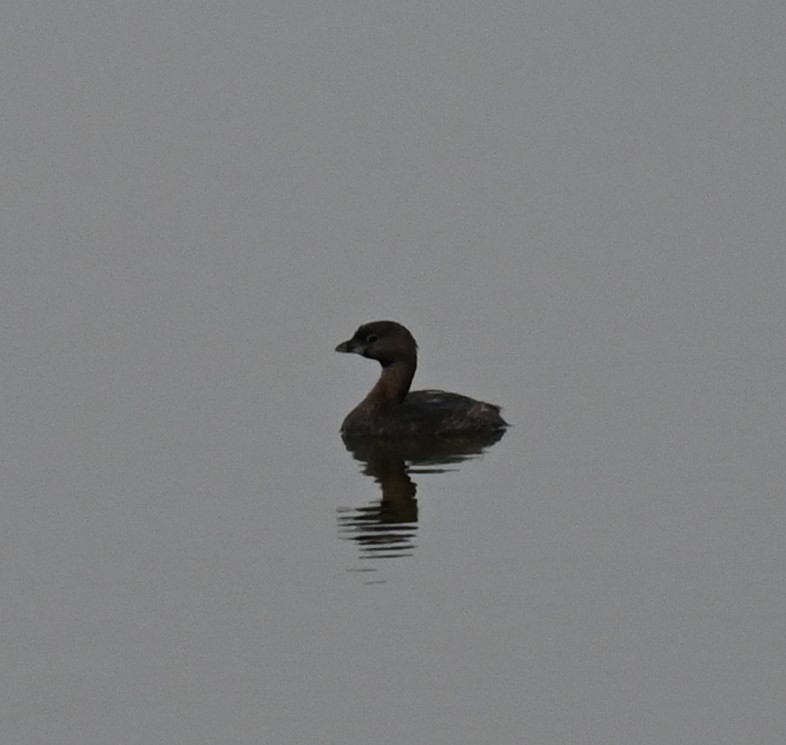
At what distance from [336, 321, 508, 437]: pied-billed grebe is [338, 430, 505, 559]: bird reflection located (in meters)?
0.16

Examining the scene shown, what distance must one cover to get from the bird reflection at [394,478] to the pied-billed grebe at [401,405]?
163 mm

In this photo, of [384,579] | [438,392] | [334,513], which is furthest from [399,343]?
[384,579]

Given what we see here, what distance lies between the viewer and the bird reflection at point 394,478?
16.2m

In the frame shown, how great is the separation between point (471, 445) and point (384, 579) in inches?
251

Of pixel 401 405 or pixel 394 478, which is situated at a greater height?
pixel 401 405

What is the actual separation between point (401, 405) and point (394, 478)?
2845mm

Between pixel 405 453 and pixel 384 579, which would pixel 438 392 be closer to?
pixel 405 453

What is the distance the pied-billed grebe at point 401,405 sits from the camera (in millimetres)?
21703

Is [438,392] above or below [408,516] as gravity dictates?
above

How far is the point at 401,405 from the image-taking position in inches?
871

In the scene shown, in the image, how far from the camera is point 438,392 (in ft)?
73.9

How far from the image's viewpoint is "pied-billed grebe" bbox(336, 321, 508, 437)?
71.2 feet

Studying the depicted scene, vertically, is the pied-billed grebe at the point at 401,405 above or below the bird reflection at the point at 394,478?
above

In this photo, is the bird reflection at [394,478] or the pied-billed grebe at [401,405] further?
the pied-billed grebe at [401,405]
